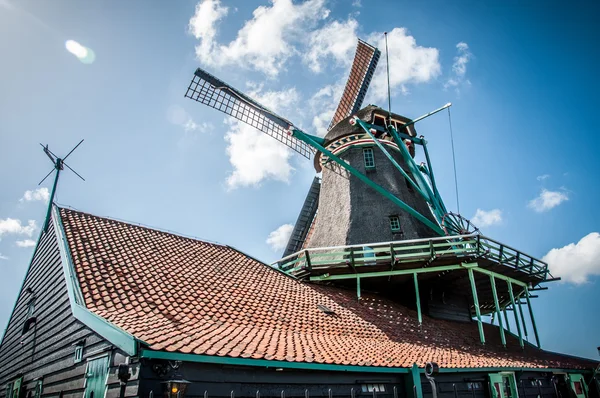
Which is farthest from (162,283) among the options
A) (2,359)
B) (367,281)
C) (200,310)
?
(2,359)

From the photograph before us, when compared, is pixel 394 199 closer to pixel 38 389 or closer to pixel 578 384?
pixel 578 384

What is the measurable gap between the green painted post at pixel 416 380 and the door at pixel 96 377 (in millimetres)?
6172

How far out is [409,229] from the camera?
1642 centimetres

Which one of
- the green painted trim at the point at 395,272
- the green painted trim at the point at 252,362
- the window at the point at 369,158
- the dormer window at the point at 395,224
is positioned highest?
the window at the point at 369,158

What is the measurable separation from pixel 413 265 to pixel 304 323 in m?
5.73

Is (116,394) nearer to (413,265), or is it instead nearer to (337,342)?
(337,342)

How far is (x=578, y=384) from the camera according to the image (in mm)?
14242

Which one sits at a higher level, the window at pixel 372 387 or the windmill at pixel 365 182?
the windmill at pixel 365 182

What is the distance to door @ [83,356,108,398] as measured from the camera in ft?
22.9

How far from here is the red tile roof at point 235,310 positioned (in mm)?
7715

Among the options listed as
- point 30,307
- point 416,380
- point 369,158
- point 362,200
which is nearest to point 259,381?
point 416,380

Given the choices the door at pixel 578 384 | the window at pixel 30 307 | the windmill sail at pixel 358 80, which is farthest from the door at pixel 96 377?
the windmill sail at pixel 358 80

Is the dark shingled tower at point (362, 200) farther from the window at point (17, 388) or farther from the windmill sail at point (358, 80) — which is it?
the window at point (17, 388)

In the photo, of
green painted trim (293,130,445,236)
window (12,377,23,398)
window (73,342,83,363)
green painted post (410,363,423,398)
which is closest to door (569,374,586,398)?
green painted trim (293,130,445,236)
